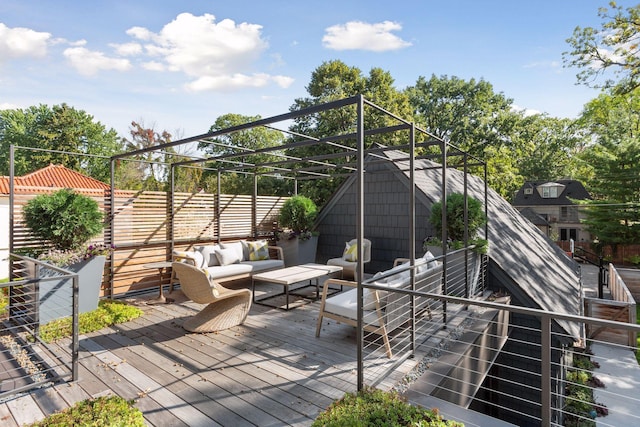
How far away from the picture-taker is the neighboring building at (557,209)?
87.9ft

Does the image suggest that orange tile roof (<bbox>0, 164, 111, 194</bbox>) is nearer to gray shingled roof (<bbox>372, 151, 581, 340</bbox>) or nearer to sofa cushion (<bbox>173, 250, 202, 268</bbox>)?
sofa cushion (<bbox>173, 250, 202, 268</bbox>)

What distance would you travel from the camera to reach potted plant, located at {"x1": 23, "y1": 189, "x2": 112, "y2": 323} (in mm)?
5020

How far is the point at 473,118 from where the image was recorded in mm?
20078

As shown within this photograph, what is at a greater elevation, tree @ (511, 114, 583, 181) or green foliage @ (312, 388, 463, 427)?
tree @ (511, 114, 583, 181)

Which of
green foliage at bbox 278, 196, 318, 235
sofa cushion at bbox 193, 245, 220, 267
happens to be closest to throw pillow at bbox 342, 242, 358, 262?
green foliage at bbox 278, 196, 318, 235

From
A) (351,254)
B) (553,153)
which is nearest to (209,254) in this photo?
(351,254)

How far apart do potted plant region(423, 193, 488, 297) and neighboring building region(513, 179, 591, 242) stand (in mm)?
24515

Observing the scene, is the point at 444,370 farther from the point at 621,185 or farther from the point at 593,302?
the point at 621,185

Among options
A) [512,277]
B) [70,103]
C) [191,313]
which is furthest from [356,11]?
[70,103]

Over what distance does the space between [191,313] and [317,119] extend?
14.2 metres

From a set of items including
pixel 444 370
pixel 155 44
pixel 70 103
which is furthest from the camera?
pixel 70 103

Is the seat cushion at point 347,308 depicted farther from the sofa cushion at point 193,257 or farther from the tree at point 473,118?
the tree at point 473,118

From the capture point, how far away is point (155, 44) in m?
10.4

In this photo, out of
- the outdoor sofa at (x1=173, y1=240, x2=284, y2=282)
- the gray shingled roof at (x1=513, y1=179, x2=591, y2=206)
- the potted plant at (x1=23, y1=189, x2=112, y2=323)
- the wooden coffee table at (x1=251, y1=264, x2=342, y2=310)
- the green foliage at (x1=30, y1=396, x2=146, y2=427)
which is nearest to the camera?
the green foliage at (x1=30, y1=396, x2=146, y2=427)
